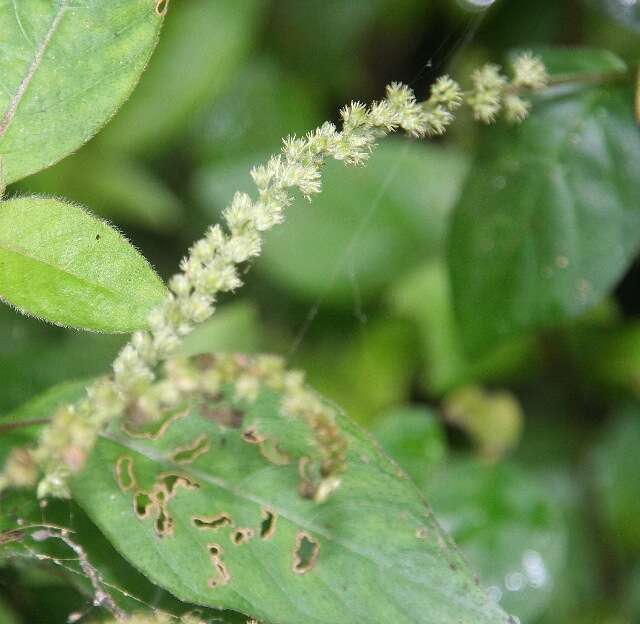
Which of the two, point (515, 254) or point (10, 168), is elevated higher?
point (10, 168)

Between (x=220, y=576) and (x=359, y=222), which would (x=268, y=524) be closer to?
(x=220, y=576)

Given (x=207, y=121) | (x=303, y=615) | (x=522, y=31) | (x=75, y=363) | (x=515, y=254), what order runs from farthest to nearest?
(x=207, y=121)
(x=522, y=31)
(x=75, y=363)
(x=515, y=254)
(x=303, y=615)

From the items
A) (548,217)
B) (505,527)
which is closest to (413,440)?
(505,527)

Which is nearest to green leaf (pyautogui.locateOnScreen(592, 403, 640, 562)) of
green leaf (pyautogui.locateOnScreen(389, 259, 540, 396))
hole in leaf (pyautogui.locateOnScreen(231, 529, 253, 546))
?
green leaf (pyautogui.locateOnScreen(389, 259, 540, 396))

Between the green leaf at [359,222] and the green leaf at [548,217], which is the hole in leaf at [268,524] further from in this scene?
the green leaf at [359,222]

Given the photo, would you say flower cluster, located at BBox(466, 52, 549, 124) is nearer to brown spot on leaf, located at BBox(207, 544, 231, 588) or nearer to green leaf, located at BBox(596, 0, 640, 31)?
green leaf, located at BBox(596, 0, 640, 31)

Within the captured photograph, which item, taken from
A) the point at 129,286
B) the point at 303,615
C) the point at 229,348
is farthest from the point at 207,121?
the point at 303,615

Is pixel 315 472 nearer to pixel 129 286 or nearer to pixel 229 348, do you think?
pixel 129 286
